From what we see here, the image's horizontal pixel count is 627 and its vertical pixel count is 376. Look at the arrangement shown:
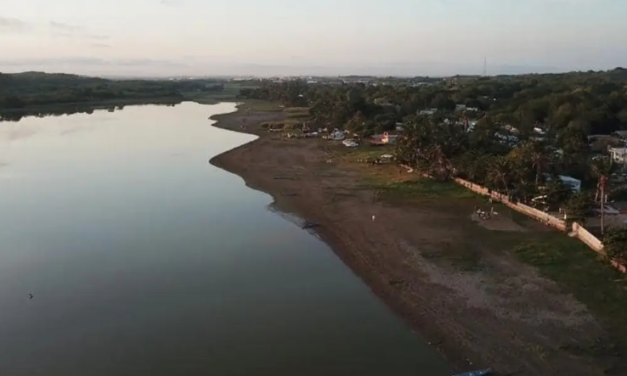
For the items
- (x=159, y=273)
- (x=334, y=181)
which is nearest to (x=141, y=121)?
(x=334, y=181)

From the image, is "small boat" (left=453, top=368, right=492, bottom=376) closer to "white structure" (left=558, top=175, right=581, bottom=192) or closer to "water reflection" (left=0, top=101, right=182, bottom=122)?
"white structure" (left=558, top=175, right=581, bottom=192)

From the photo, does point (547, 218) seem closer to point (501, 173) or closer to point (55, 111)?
point (501, 173)

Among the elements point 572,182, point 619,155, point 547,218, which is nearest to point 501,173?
point 572,182

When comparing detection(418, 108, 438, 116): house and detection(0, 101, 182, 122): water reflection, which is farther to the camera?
detection(0, 101, 182, 122): water reflection

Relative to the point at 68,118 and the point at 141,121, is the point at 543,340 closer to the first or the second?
the point at 141,121

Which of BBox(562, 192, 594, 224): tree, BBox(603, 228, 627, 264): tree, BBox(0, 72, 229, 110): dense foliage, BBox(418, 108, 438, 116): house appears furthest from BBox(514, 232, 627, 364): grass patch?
BBox(0, 72, 229, 110): dense foliage
